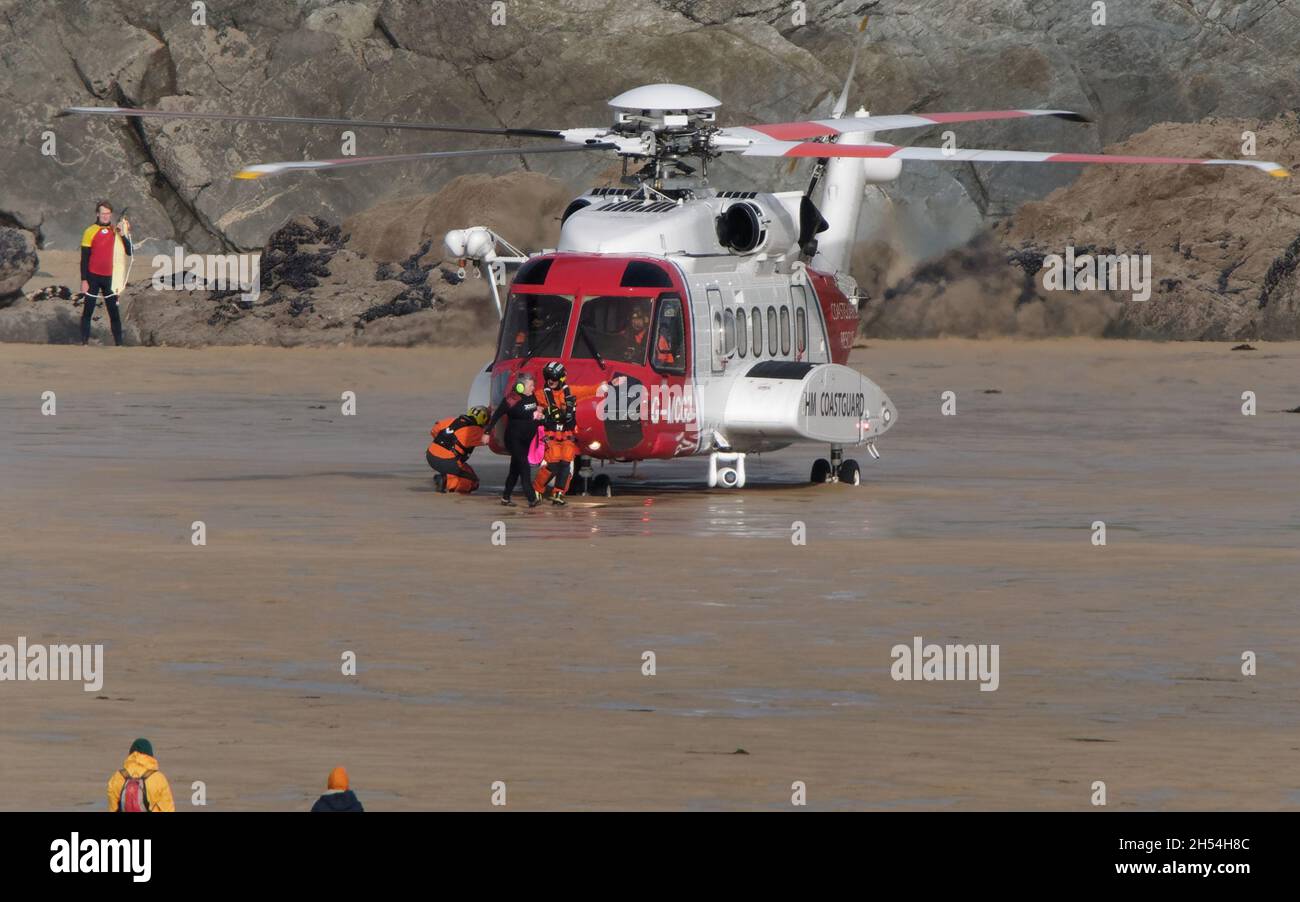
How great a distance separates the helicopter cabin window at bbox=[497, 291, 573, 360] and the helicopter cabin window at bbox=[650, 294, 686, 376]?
78cm

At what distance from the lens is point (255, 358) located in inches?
1486

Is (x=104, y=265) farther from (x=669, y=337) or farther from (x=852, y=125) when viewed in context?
(x=669, y=337)

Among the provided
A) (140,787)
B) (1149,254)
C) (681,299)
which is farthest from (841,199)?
(1149,254)

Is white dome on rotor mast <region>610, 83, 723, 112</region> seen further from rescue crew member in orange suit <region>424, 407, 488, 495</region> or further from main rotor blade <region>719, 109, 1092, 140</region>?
rescue crew member in orange suit <region>424, 407, 488, 495</region>

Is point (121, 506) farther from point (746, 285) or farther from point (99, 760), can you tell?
point (99, 760)

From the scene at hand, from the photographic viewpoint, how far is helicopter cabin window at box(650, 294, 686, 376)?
21.0 metres

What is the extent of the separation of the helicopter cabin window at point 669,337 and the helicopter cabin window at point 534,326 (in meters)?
0.78

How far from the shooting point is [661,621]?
15141mm

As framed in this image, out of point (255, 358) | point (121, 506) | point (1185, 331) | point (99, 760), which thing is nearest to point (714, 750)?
point (99, 760)

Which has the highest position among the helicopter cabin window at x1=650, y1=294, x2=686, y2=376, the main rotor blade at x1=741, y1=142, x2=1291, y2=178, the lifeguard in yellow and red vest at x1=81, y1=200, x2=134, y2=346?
the lifeguard in yellow and red vest at x1=81, y1=200, x2=134, y2=346

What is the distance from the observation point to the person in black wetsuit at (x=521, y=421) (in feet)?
67.1

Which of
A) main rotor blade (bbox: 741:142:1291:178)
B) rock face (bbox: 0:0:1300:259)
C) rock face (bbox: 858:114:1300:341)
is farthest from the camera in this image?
rock face (bbox: 0:0:1300:259)

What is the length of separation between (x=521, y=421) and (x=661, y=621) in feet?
18.4

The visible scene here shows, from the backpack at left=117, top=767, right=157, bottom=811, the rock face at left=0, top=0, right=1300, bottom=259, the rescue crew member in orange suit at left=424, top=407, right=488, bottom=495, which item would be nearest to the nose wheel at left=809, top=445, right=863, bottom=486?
the rescue crew member in orange suit at left=424, top=407, right=488, bottom=495
